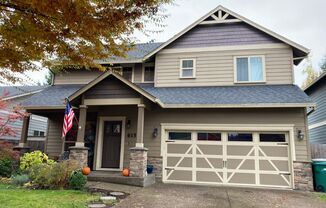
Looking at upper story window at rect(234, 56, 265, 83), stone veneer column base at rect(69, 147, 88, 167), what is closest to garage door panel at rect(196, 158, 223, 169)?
upper story window at rect(234, 56, 265, 83)

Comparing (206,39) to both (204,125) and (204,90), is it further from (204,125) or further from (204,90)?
(204,125)

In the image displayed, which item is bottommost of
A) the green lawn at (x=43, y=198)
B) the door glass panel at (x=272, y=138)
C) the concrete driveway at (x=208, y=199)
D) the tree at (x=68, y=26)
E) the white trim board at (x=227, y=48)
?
the concrete driveway at (x=208, y=199)

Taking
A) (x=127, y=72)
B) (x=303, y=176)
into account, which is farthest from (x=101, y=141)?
(x=303, y=176)

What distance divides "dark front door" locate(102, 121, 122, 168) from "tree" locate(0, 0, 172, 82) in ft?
22.8

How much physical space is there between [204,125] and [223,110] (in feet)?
3.23

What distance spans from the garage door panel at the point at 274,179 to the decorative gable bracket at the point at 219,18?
6.94m

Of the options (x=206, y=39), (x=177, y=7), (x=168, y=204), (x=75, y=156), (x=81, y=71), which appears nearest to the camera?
(x=177, y=7)

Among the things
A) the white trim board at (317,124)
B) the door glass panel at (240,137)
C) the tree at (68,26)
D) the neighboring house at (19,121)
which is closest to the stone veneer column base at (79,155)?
the tree at (68,26)

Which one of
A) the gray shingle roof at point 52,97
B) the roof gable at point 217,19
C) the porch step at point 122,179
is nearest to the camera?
the porch step at point 122,179

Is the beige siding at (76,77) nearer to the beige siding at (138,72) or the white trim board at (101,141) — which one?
the beige siding at (138,72)

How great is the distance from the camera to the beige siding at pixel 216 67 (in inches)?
425

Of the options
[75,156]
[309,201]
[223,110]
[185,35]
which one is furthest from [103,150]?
[309,201]

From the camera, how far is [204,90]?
1112cm

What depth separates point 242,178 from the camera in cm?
973
